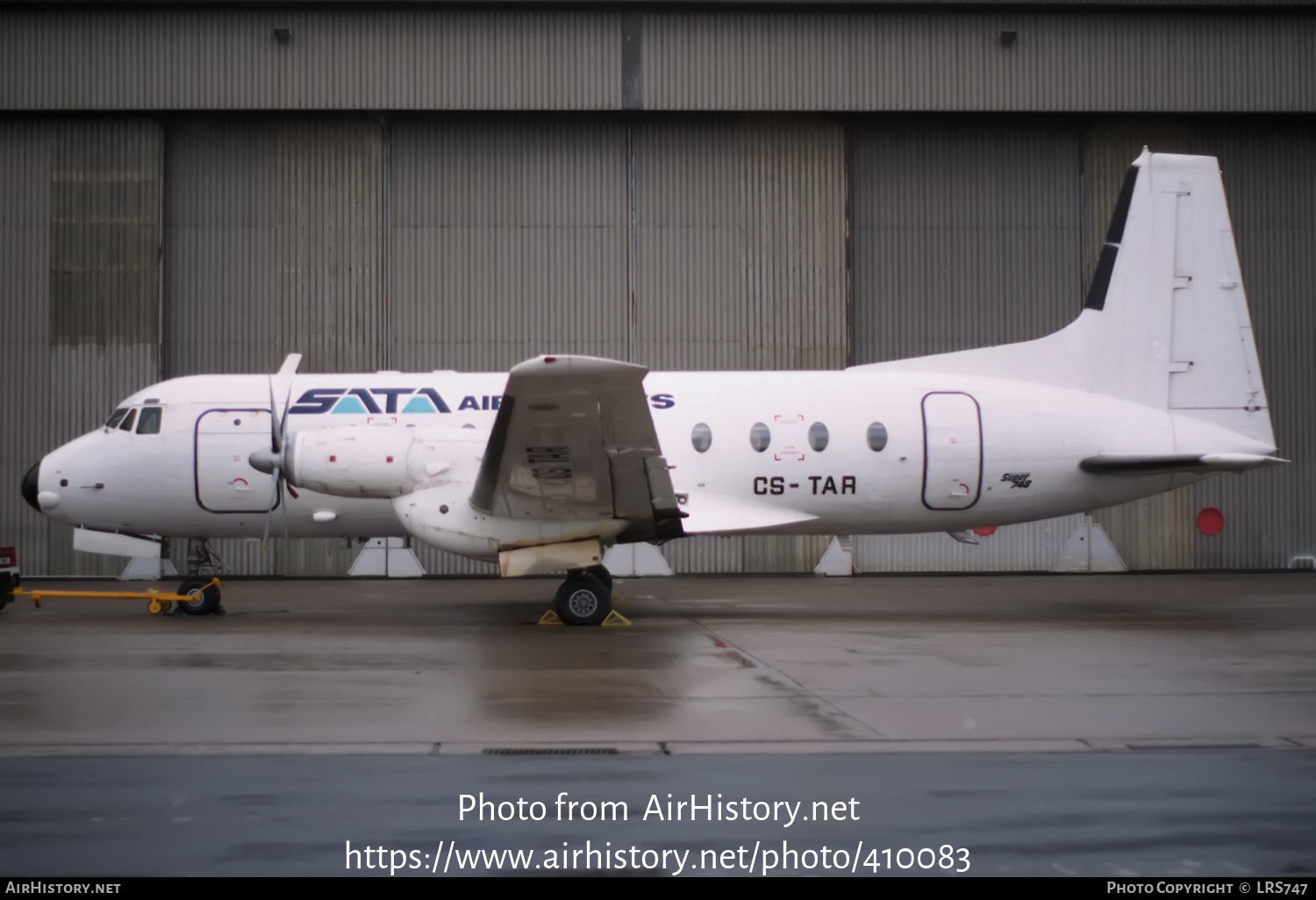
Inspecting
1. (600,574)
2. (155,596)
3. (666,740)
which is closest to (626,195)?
(600,574)

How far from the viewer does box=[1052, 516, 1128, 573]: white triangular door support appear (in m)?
24.5

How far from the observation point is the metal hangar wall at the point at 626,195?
23906 millimetres

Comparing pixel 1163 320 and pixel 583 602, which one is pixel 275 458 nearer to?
pixel 583 602

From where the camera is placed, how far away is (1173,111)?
24.3 meters

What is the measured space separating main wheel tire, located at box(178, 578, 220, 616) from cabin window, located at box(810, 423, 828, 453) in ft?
25.0

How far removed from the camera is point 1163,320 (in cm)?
1641

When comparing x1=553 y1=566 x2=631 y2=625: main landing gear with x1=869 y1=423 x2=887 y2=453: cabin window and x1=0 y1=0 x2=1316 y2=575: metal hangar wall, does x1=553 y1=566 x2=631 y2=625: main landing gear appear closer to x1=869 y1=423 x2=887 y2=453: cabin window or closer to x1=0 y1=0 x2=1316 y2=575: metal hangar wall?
x1=869 y1=423 x2=887 y2=453: cabin window

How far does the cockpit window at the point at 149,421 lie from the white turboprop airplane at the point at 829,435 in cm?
2

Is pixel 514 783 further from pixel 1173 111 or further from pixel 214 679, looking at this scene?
pixel 1173 111

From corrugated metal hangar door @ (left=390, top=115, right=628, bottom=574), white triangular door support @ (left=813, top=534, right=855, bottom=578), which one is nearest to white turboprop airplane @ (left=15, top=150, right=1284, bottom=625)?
white triangular door support @ (left=813, top=534, right=855, bottom=578)

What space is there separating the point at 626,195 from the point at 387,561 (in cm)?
853

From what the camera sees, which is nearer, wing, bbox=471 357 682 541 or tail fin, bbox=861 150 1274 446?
wing, bbox=471 357 682 541

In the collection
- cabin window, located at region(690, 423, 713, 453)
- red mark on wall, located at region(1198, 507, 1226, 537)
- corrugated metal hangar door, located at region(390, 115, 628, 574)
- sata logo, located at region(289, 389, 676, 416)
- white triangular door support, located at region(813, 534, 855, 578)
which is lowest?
white triangular door support, located at region(813, 534, 855, 578)

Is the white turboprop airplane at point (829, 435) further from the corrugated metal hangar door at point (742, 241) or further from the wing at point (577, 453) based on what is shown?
the corrugated metal hangar door at point (742, 241)
